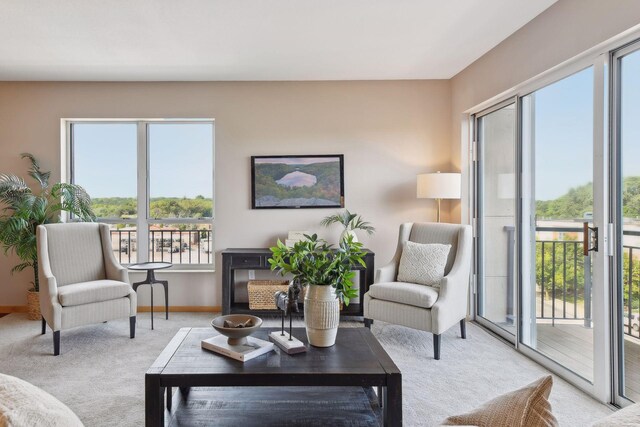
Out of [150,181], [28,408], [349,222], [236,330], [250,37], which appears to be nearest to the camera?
[28,408]

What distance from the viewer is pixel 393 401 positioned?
162cm

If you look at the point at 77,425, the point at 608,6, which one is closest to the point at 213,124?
the point at 608,6

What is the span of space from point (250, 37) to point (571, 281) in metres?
3.06

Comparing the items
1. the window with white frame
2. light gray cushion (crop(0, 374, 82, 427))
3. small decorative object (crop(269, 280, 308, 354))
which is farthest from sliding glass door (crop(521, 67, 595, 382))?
the window with white frame

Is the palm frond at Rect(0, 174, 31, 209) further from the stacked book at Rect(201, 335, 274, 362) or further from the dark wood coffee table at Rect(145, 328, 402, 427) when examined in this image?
the stacked book at Rect(201, 335, 274, 362)

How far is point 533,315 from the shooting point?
301 centimetres

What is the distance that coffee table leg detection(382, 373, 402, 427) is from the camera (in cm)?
160

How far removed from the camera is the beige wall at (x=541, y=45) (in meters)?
2.17

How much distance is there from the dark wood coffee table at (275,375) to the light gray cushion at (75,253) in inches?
84.0

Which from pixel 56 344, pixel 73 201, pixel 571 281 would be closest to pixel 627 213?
pixel 571 281

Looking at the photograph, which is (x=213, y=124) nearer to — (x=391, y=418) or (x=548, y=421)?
(x=391, y=418)

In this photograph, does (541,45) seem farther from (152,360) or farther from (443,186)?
(152,360)

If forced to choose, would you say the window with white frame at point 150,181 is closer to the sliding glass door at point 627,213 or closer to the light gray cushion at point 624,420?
the sliding glass door at point 627,213

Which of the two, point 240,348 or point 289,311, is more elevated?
point 289,311
